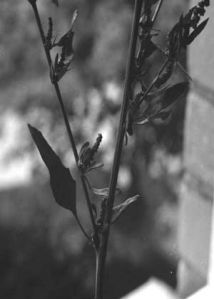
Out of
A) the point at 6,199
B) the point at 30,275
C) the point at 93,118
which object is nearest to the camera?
the point at 93,118

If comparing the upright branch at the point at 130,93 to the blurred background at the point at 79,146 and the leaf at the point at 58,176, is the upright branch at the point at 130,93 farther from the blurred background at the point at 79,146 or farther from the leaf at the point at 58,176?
the blurred background at the point at 79,146

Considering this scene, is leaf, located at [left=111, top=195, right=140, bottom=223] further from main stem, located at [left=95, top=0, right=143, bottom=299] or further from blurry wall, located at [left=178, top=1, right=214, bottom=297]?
blurry wall, located at [left=178, top=1, right=214, bottom=297]

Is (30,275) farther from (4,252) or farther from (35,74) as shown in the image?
(35,74)

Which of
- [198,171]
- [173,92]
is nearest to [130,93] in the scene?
[173,92]

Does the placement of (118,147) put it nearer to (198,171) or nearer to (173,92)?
(173,92)

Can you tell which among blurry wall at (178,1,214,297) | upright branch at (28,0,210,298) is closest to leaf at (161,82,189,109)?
upright branch at (28,0,210,298)

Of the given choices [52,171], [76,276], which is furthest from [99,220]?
[76,276]

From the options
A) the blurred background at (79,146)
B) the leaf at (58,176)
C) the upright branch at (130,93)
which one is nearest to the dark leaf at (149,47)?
the upright branch at (130,93)
